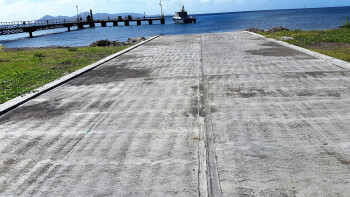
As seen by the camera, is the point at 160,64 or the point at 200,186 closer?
the point at 200,186

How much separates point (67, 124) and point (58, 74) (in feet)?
20.6

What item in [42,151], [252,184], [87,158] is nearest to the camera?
[252,184]

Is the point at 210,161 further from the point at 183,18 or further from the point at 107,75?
the point at 183,18

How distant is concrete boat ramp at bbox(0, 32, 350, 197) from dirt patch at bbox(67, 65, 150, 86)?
51 centimetres

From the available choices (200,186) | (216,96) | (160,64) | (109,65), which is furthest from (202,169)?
(109,65)

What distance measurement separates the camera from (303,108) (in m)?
6.04

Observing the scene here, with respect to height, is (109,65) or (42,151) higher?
(109,65)

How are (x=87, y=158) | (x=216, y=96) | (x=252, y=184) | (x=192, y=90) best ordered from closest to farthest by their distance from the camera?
(x=252, y=184)
(x=87, y=158)
(x=216, y=96)
(x=192, y=90)

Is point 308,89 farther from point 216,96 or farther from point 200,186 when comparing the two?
point 200,186

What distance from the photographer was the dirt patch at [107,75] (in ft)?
31.3

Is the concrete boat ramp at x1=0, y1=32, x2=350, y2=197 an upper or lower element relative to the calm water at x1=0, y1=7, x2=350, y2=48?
lower

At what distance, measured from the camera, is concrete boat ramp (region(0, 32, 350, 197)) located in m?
3.65

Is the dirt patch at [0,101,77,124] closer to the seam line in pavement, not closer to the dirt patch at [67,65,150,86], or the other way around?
the dirt patch at [67,65,150,86]

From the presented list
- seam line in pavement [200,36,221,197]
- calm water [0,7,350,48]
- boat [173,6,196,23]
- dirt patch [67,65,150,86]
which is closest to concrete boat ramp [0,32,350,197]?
seam line in pavement [200,36,221,197]
